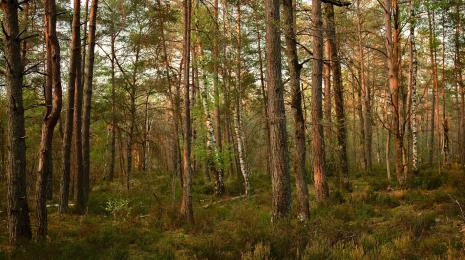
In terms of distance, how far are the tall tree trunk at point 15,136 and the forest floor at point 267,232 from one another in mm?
470

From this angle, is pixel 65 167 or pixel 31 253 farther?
pixel 65 167

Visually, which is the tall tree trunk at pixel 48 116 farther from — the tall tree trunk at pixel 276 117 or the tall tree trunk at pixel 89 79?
the tall tree trunk at pixel 89 79

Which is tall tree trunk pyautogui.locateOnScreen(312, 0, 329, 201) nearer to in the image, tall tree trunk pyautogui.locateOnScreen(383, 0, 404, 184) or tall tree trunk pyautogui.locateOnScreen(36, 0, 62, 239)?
tall tree trunk pyautogui.locateOnScreen(383, 0, 404, 184)

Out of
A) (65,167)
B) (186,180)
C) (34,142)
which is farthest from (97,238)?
(34,142)

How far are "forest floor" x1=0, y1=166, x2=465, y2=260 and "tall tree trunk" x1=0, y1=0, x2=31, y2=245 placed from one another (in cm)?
47

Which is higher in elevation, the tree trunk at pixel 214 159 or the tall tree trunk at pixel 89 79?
the tall tree trunk at pixel 89 79

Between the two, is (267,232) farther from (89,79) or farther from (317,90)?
(89,79)

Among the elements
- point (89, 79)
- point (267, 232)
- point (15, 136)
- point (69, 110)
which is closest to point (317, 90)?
point (267, 232)

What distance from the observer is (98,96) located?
25.0m

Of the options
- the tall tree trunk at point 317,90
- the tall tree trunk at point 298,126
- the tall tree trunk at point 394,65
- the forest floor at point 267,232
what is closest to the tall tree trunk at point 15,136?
the forest floor at point 267,232

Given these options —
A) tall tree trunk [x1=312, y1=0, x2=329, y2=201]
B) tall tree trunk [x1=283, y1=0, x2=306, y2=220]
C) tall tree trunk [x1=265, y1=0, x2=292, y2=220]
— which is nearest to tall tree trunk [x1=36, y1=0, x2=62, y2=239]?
tall tree trunk [x1=265, y1=0, x2=292, y2=220]

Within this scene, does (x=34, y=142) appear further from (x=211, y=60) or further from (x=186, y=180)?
(x=186, y=180)

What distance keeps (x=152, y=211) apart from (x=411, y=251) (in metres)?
6.92

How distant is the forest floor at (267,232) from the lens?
18.7 feet
